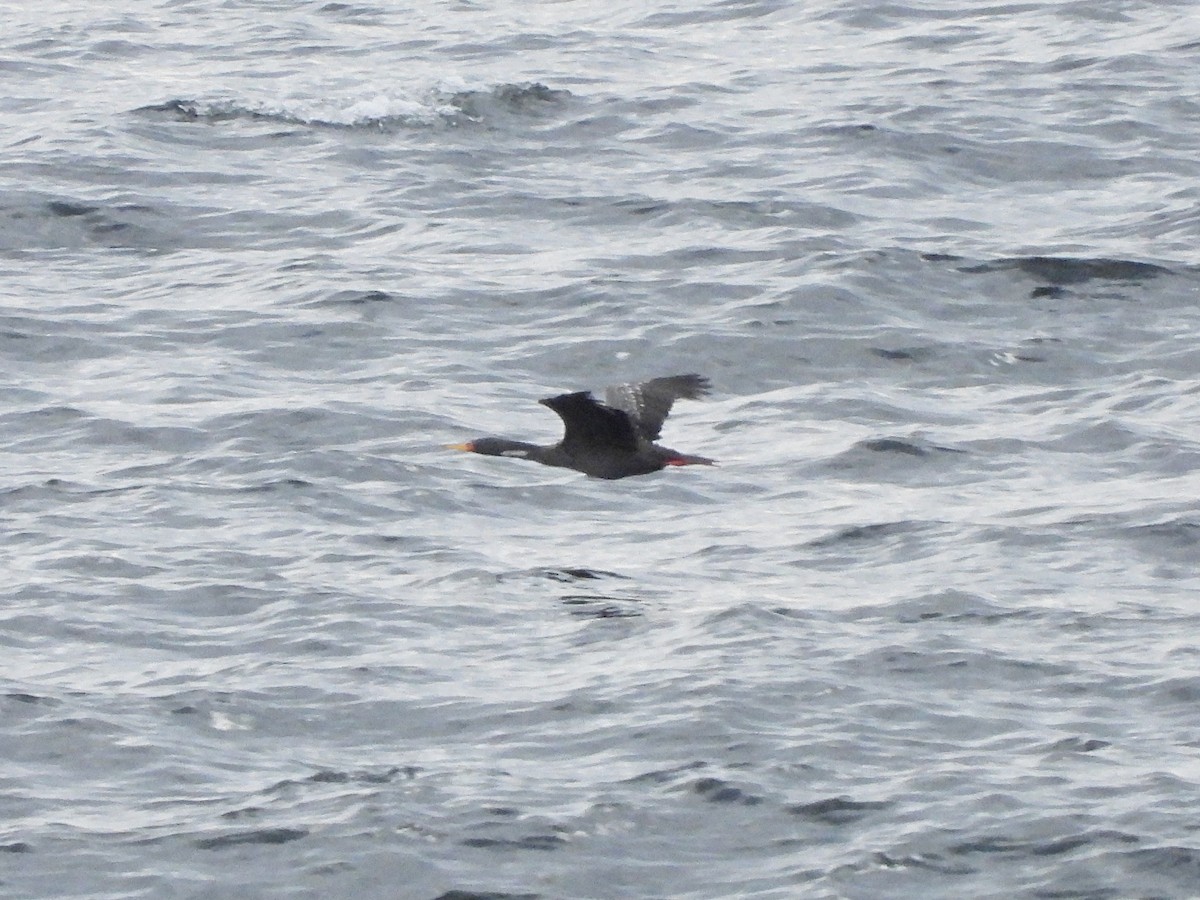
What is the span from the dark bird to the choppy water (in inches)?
13.6

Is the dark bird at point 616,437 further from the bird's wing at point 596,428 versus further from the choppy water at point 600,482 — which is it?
the choppy water at point 600,482

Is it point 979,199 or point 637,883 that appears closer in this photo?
point 637,883

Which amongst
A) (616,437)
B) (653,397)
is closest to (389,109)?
(653,397)

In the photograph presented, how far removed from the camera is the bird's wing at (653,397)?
15.2 meters

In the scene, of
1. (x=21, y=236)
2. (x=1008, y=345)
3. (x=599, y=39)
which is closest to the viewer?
(x=1008, y=345)

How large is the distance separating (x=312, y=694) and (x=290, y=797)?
49.7 inches

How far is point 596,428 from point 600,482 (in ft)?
3.12

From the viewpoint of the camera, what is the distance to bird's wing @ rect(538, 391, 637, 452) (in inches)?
574

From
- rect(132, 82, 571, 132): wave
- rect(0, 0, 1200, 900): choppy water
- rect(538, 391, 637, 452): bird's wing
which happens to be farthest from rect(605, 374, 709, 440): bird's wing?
rect(132, 82, 571, 132): wave

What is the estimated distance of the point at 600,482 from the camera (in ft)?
51.4

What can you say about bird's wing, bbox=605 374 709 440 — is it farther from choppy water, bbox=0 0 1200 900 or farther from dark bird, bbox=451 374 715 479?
choppy water, bbox=0 0 1200 900

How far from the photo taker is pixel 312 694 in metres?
12.0

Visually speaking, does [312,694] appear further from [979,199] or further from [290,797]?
[979,199]

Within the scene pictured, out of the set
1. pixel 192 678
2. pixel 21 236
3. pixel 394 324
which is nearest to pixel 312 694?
pixel 192 678
